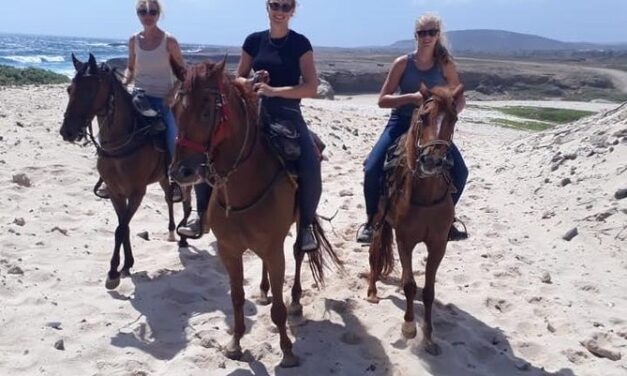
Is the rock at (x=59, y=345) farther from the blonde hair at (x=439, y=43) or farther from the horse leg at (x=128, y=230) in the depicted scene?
the blonde hair at (x=439, y=43)

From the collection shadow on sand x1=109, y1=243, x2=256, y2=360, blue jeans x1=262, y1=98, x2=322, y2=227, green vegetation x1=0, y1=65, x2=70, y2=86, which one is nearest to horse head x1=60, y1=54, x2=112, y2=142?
shadow on sand x1=109, y1=243, x2=256, y2=360

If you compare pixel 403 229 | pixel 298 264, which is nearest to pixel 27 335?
pixel 298 264

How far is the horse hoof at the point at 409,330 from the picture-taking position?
5070 millimetres

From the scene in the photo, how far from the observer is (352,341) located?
16.5ft

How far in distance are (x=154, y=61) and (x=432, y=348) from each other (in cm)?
409

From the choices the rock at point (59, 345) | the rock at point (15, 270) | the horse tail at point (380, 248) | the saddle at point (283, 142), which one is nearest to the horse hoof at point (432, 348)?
the horse tail at point (380, 248)

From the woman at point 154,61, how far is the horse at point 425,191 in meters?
2.53

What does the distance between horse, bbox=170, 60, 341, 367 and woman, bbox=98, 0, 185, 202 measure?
221cm

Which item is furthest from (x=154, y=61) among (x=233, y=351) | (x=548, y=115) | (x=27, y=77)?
(x=548, y=115)

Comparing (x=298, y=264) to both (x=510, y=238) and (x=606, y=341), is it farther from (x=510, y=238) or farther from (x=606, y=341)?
(x=510, y=238)

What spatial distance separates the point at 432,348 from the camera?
4.85m

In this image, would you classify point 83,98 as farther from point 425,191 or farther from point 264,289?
Answer: point 425,191

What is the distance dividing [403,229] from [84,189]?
554 centimetres

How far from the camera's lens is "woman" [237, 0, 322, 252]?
475 centimetres
